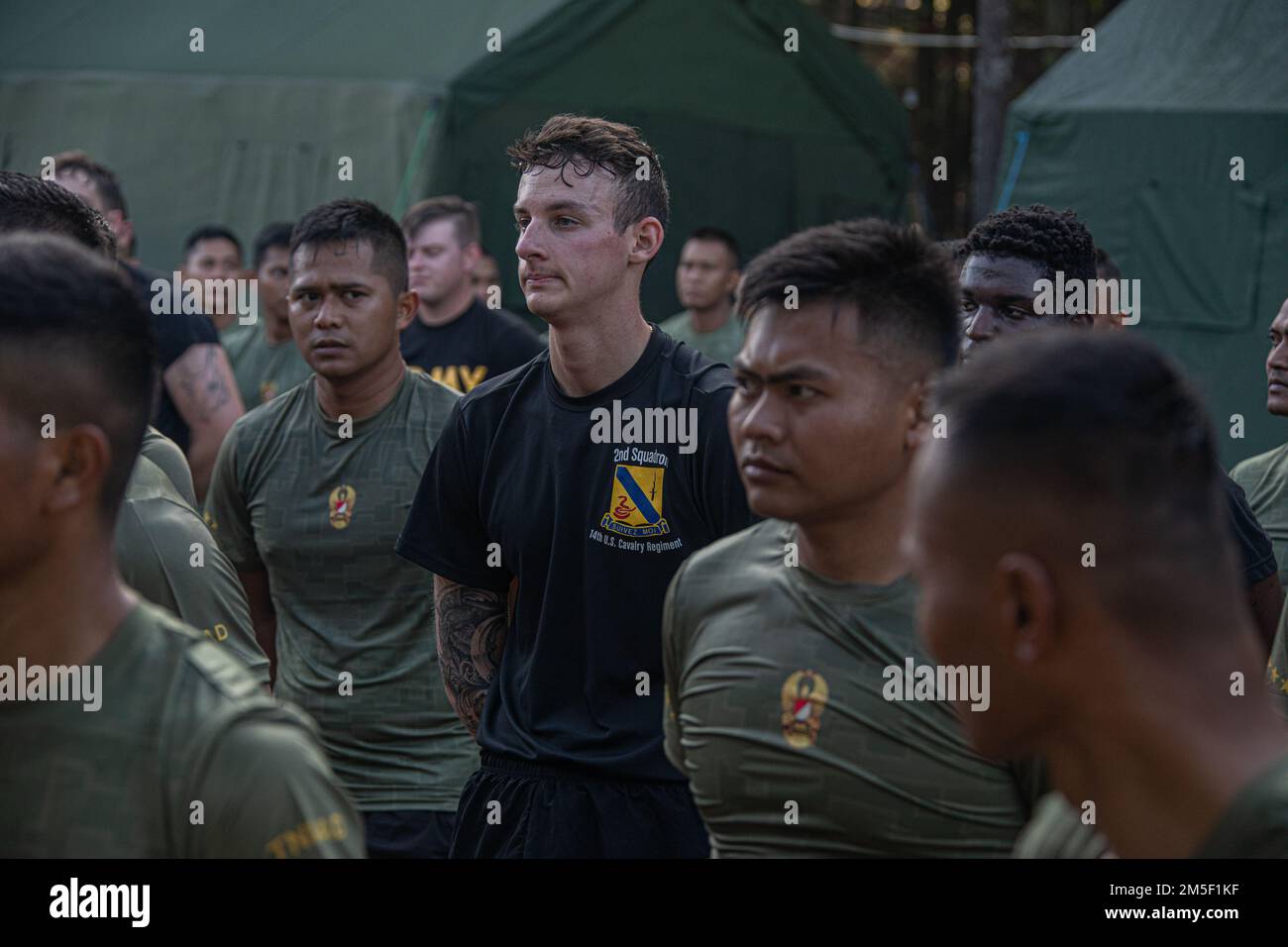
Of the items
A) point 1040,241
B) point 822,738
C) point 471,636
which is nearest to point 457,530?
point 471,636

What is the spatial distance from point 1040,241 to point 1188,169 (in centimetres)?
797

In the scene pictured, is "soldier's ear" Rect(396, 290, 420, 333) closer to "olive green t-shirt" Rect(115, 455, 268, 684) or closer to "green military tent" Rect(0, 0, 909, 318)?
"olive green t-shirt" Rect(115, 455, 268, 684)

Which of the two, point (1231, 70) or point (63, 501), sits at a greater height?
point (1231, 70)

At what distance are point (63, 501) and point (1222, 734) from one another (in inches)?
69.2

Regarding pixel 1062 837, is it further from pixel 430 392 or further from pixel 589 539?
pixel 430 392

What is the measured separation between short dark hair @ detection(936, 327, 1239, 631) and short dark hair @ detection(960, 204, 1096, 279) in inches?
111

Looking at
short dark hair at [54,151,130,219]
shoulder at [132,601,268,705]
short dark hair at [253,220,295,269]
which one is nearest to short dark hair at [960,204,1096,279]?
shoulder at [132,601,268,705]

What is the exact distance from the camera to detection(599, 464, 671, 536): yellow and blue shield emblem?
450 cm

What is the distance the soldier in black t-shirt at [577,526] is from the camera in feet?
14.5

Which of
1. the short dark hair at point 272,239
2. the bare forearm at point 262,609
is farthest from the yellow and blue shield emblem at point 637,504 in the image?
the short dark hair at point 272,239
